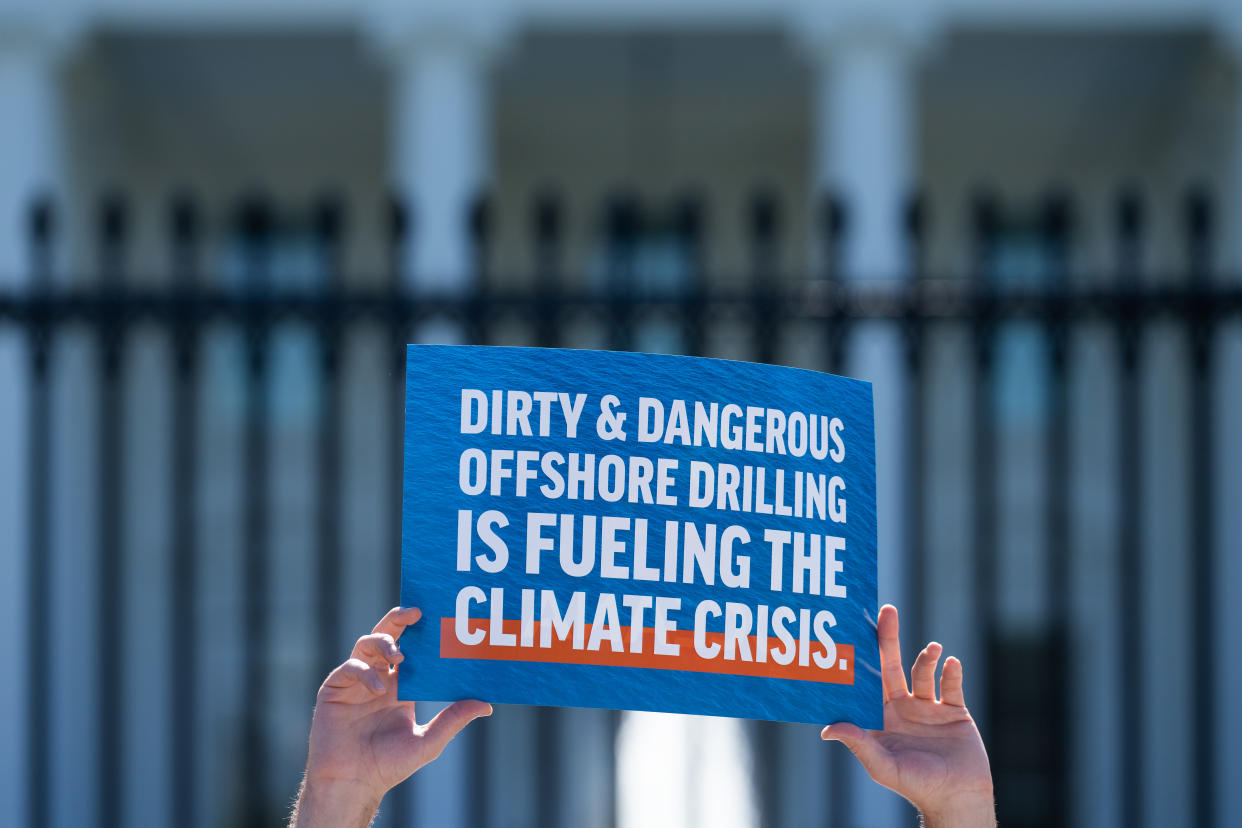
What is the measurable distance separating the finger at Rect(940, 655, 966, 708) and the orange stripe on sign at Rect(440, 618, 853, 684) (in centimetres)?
16

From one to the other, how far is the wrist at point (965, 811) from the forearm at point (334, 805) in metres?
0.71

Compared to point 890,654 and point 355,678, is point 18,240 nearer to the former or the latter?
point 355,678

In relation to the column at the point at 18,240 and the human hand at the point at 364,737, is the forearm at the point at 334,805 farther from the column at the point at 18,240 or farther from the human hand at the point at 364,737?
the column at the point at 18,240

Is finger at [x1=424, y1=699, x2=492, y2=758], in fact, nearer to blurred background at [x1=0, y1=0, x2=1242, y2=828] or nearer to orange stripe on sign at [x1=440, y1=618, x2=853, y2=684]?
orange stripe on sign at [x1=440, y1=618, x2=853, y2=684]

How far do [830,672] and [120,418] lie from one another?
3815 millimetres

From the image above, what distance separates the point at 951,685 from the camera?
1.98 metres

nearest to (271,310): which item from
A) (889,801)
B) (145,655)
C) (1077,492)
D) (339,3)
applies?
(889,801)

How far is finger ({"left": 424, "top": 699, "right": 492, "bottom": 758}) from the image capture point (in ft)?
6.10

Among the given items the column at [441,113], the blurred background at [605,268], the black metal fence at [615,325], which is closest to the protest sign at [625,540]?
the black metal fence at [615,325]

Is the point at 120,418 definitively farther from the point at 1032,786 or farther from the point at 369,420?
the point at 1032,786

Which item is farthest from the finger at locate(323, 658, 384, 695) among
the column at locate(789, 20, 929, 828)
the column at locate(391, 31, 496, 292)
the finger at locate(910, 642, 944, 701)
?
the column at locate(391, 31, 496, 292)

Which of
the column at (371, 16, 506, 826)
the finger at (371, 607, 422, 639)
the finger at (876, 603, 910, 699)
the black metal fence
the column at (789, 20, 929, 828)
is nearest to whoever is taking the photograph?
the finger at (371, 607, 422, 639)

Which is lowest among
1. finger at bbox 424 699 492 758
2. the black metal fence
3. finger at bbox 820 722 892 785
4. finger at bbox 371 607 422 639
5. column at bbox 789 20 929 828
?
finger at bbox 820 722 892 785

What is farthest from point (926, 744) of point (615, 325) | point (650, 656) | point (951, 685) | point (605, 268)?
point (605, 268)
